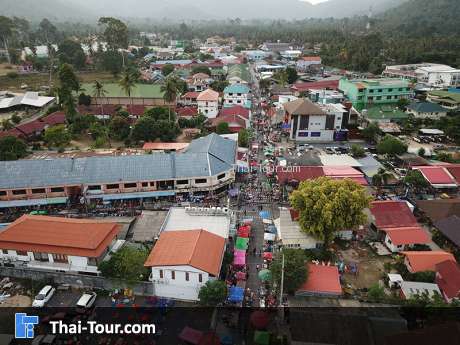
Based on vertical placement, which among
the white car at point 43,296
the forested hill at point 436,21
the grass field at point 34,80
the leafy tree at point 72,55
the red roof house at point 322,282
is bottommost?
the white car at point 43,296

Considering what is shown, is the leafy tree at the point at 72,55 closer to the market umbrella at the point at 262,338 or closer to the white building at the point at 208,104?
the white building at the point at 208,104

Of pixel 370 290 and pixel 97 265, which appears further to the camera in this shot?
pixel 97 265

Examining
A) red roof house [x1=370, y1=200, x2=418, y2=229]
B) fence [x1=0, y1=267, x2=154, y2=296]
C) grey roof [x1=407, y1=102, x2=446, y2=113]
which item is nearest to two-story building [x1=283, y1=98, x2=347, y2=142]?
grey roof [x1=407, y1=102, x2=446, y2=113]

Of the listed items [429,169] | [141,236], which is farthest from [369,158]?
[141,236]

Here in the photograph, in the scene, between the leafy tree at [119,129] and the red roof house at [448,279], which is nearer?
the red roof house at [448,279]

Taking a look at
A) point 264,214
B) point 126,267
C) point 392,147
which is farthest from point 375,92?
point 126,267

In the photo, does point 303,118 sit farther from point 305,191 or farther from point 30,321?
point 30,321

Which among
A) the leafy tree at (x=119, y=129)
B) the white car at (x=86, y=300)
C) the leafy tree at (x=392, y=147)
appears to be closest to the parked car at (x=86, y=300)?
the white car at (x=86, y=300)
